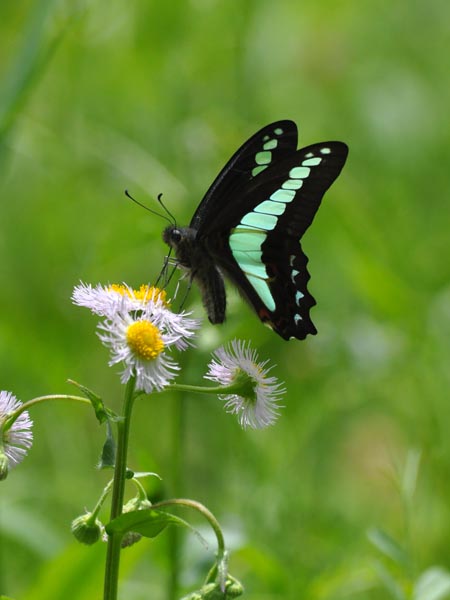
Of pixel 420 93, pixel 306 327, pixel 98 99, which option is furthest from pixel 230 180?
pixel 420 93

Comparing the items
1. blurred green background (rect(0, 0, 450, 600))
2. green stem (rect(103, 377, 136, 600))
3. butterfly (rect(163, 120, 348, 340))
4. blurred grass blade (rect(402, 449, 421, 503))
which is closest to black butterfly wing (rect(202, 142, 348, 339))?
butterfly (rect(163, 120, 348, 340))

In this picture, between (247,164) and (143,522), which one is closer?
(143,522)

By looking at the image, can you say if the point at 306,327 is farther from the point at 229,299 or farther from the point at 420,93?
the point at 420,93

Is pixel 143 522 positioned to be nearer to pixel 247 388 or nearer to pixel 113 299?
pixel 247 388

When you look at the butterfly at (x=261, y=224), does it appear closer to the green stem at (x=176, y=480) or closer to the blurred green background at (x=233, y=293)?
the blurred green background at (x=233, y=293)

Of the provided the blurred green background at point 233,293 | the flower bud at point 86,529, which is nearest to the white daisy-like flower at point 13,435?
the flower bud at point 86,529

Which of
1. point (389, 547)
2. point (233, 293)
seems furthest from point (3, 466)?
point (233, 293)
